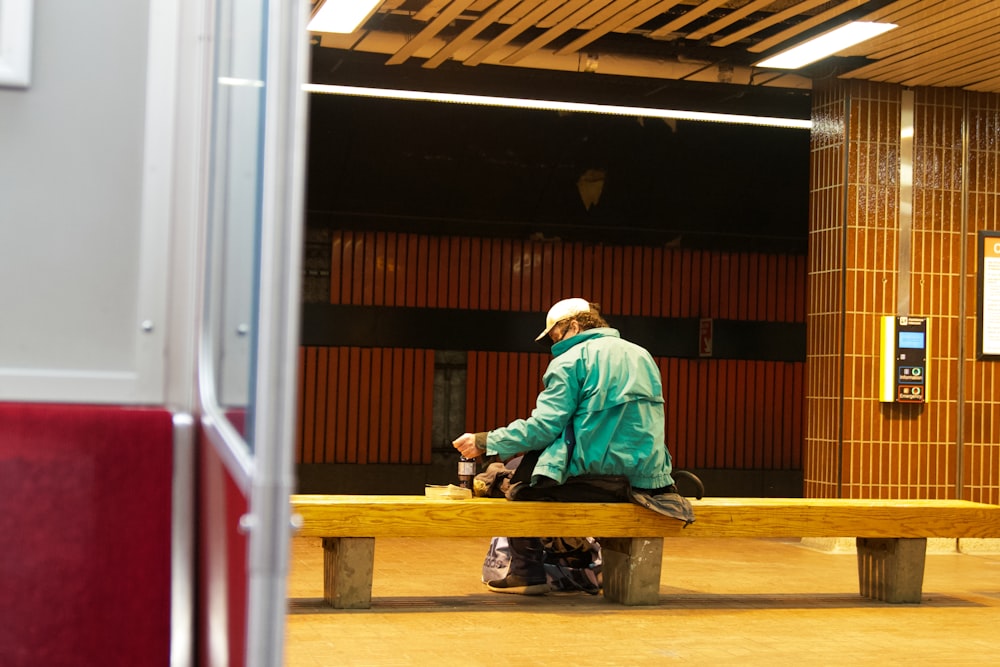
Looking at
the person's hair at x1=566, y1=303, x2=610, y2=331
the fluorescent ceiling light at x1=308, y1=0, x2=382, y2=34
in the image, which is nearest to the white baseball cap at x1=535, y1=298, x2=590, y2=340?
the person's hair at x1=566, y1=303, x2=610, y2=331

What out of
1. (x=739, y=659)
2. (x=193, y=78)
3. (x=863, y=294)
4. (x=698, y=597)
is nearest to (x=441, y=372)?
(x=863, y=294)

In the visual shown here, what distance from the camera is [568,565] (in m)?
5.91

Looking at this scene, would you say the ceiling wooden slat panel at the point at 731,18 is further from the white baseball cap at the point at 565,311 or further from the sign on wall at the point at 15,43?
the sign on wall at the point at 15,43

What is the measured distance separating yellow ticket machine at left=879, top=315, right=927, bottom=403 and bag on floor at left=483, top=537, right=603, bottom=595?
2.76 meters

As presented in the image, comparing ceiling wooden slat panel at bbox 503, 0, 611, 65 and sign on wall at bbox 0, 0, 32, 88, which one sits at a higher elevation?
ceiling wooden slat panel at bbox 503, 0, 611, 65

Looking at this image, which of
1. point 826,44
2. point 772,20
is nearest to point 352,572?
point 772,20

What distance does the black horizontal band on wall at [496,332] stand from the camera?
38.3 feet

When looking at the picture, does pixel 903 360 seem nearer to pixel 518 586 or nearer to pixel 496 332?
pixel 518 586

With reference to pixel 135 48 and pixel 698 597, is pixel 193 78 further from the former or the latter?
pixel 698 597

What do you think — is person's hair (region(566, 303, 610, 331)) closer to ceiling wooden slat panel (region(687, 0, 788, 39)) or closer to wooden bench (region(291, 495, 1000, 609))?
wooden bench (region(291, 495, 1000, 609))

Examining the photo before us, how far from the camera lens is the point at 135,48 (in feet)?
7.95

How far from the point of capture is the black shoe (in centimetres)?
581

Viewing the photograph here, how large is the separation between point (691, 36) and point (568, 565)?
330 cm

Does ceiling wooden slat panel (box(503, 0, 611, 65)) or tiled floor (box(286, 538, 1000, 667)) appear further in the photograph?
ceiling wooden slat panel (box(503, 0, 611, 65))
